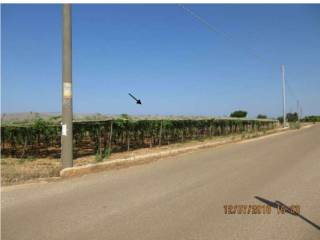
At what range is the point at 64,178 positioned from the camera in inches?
394

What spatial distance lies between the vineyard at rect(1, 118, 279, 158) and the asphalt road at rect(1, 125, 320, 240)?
8197mm

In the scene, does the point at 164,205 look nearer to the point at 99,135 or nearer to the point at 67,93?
the point at 67,93

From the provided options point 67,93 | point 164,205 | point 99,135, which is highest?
point 67,93

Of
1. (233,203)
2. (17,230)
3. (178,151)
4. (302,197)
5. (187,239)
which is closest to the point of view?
(187,239)

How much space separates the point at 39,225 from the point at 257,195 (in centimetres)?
410

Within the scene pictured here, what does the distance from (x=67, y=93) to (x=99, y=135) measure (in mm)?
11489

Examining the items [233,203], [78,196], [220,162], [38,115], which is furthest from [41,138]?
[233,203]

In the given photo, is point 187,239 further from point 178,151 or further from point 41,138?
point 41,138
